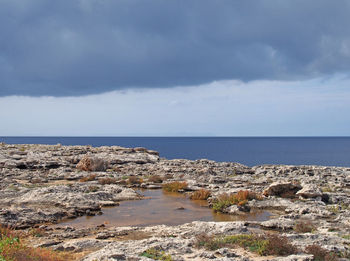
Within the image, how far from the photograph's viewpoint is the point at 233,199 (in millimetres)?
24156

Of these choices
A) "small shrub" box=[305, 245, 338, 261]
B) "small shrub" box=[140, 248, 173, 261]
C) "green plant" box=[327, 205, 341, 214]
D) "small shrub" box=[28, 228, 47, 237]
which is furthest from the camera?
"green plant" box=[327, 205, 341, 214]

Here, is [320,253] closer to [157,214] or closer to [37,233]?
[157,214]

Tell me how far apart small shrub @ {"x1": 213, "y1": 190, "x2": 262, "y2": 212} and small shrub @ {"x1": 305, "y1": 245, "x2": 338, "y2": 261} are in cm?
1145

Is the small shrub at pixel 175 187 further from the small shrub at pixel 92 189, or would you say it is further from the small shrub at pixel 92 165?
the small shrub at pixel 92 165

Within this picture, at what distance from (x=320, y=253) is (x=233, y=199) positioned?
12848 mm

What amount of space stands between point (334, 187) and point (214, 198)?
44.0 ft

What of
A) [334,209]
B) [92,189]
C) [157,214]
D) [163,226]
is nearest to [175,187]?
[92,189]

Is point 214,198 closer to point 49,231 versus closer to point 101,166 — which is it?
point 49,231

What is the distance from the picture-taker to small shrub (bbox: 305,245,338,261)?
432 inches

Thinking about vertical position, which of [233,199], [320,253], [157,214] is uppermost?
[320,253]

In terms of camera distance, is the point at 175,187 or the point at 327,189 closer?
the point at 327,189

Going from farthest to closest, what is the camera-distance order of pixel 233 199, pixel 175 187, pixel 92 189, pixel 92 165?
pixel 92 165 → pixel 175 187 → pixel 92 189 → pixel 233 199

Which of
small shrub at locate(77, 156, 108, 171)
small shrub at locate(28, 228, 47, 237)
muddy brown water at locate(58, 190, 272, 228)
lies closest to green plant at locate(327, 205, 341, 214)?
muddy brown water at locate(58, 190, 272, 228)

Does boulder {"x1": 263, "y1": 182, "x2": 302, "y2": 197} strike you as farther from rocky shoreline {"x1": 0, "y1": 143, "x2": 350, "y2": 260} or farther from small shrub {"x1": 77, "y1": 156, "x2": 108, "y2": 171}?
small shrub {"x1": 77, "y1": 156, "x2": 108, "y2": 171}
